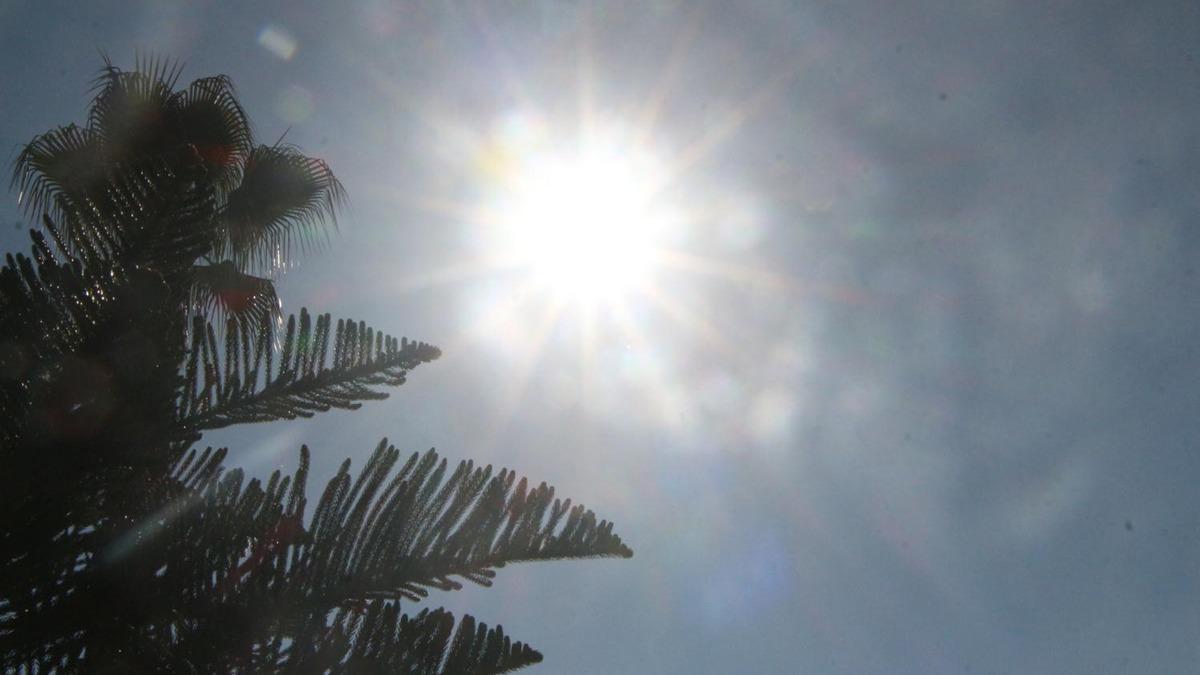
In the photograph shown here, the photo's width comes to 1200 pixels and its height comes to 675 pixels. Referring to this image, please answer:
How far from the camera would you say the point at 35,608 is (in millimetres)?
2268

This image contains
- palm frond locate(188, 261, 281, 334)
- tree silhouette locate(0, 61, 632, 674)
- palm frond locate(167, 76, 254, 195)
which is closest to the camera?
tree silhouette locate(0, 61, 632, 674)

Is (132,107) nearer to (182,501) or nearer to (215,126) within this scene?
(215,126)

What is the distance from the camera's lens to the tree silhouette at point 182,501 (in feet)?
7.37

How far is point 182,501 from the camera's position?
2.55 meters

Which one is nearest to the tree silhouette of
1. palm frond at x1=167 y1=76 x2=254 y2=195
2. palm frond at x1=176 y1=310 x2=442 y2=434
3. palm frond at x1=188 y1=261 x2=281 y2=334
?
palm frond at x1=176 y1=310 x2=442 y2=434

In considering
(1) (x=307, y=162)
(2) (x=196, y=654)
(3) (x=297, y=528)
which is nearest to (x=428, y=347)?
(3) (x=297, y=528)

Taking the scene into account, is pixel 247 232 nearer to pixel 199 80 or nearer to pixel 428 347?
pixel 199 80

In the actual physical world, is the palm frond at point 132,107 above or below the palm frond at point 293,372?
above

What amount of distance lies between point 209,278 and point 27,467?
140 inches

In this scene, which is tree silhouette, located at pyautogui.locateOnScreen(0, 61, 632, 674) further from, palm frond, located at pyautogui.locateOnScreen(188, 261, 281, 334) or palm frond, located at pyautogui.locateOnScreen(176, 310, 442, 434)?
palm frond, located at pyautogui.locateOnScreen(188, 261, 281, 334)

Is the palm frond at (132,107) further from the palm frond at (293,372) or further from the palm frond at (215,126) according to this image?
the palm frond at (293,372)

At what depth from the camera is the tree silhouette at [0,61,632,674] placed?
225 cm

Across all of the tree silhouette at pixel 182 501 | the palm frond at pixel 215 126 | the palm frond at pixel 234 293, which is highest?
the palm frond at pixel 215 126

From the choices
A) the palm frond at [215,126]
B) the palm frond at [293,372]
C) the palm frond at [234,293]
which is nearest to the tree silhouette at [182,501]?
the palm frond at [293,372]
